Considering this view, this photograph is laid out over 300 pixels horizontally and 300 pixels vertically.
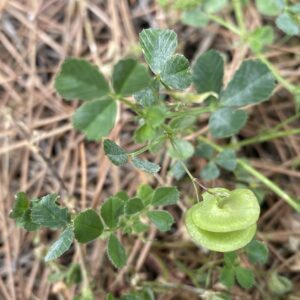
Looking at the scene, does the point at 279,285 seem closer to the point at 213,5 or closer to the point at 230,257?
the point at 230,257

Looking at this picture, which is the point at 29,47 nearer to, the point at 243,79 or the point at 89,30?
the point at 89,30

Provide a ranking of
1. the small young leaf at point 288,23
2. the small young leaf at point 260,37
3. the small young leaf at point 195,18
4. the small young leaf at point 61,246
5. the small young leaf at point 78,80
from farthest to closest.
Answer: the small young leaf at point 195,18 → the small young leaf at point 260,37 → the small young leaf at point 288,23 → the small young leaf at point 61,246 → the small young leaf at point 78,80

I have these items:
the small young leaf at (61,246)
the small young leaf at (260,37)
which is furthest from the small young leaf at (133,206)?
the small young leaf at (260,37)

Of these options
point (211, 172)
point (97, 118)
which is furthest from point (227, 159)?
point (97, 118)

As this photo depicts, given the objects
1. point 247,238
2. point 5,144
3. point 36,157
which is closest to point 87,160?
point 36,157

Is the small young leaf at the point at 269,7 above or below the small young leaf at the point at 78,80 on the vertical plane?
below

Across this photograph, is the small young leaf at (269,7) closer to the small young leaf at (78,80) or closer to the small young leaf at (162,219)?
the small young leaf at (162,219)

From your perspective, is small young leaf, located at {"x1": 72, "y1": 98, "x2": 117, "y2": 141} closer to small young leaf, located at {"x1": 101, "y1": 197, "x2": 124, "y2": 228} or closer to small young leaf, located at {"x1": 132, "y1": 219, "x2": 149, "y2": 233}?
small young leaf, located at {"x1": 101, "y1": 197, "x2": 124, "y2": 228}

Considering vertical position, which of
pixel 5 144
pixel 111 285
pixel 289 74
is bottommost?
pixel 111 285
